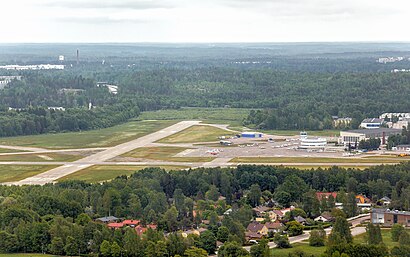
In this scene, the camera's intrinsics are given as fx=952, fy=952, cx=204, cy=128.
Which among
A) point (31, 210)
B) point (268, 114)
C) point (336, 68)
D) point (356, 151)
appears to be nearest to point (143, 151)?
point (356, 151)

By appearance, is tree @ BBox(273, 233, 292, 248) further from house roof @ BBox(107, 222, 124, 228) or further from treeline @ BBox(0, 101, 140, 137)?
treeline @ BBox(0, 101, 140, 137)

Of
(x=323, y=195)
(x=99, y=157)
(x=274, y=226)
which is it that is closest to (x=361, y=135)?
(x=99, y=157)

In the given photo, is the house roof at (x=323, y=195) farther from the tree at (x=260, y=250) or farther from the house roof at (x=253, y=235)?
the tree at (x=260, y=250)

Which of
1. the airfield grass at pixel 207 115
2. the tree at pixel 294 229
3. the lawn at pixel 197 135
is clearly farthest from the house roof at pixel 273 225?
the airfield grass at pixel 207 115

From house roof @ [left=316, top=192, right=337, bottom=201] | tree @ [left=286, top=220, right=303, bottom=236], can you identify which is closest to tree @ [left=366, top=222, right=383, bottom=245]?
tree @ [left=286, top=220, right=303, bottom=236]

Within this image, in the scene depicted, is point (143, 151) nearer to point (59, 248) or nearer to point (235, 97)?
point (59, 248)

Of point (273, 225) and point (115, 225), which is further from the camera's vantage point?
point (273, 225)

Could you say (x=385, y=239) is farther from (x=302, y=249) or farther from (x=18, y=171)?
(x=18, y=171)
